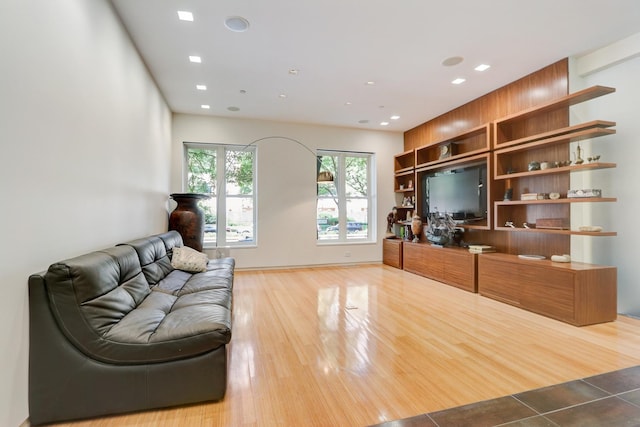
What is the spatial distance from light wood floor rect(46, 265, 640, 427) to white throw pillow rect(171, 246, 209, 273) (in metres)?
0.68

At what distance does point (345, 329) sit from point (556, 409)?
5.44 feet

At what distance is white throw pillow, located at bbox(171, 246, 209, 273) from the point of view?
11.6 ft

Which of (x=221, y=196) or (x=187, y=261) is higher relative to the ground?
(x=221, y=196)

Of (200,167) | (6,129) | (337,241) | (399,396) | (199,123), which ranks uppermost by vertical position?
(199,123)

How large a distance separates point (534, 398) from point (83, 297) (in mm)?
2752

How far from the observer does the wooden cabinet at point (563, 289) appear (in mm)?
3010

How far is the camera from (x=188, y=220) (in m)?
4.87

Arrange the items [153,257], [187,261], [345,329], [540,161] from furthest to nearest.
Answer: [540,161] → [187,261] → [153,257] → [345,329]

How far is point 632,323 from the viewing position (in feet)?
10.1

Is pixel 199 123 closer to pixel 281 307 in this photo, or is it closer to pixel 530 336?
pixel 281 307

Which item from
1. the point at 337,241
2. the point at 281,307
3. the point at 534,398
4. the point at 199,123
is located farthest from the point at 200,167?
the point at 534,398

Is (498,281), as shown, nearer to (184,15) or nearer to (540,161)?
(540,161)

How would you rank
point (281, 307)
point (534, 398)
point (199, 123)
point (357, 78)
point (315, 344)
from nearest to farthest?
1. point (534, 398)
2. point (315, 344)
3. point (281, 307)
4. point (357, 78)
5. point (199, 123)

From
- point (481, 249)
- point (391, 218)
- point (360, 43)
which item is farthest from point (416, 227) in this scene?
point (360, 43)
